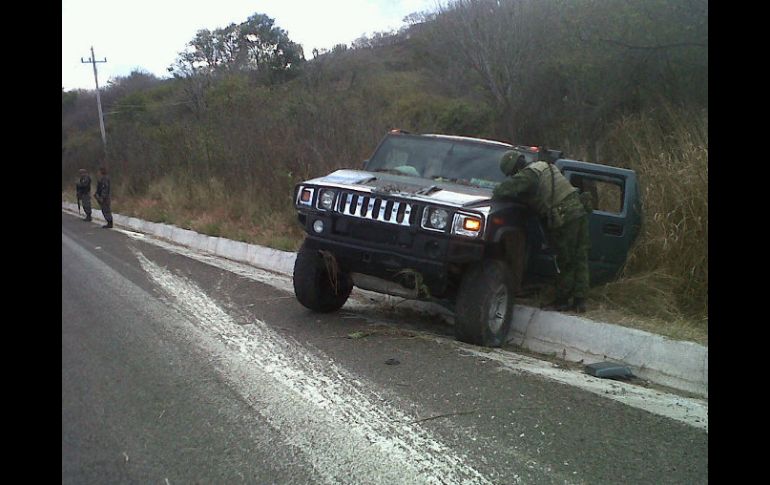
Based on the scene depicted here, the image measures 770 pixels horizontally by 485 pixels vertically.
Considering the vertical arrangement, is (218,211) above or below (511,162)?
below

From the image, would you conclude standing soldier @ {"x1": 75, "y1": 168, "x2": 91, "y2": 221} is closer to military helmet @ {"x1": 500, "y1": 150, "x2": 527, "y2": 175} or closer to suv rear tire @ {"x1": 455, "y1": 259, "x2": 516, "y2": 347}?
military helmet @ {"x1": 500, "y1": 150, "x2": 527, "y2": 175}

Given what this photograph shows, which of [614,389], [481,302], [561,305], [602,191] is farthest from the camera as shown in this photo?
[602,191]

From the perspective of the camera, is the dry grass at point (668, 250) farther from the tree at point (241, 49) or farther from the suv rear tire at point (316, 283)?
the tree at point (241, 49)

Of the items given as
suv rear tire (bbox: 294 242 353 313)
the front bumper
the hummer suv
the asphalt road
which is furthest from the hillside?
suv rear tire (bbox: 294 242 353 313)

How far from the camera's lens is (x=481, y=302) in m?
5.97

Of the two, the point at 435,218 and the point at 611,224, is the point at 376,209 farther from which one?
the point at 611,224

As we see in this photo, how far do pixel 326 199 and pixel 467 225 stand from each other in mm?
1352

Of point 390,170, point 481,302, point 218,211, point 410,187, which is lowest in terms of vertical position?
point 481,302

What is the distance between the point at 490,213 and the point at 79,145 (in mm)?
30486

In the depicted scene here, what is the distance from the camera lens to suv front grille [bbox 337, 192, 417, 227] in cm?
591

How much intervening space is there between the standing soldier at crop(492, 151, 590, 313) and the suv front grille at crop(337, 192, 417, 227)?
83 cm

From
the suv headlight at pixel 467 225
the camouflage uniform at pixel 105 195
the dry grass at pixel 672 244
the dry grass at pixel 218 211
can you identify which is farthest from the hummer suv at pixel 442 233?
the camouflage uniform at pixel 105 195

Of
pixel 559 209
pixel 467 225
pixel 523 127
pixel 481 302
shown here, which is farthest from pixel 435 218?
pixel 523 127
